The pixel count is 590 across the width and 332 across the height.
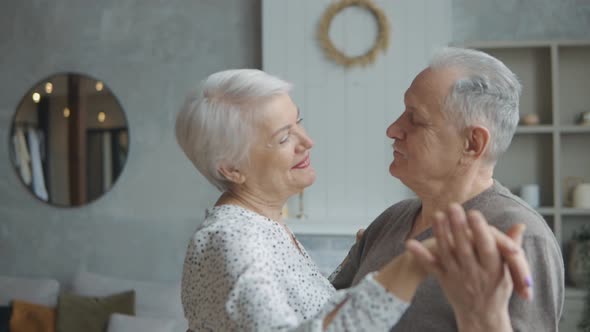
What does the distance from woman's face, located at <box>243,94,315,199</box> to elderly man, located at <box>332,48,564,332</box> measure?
0.86 feet

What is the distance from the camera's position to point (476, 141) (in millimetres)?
1749

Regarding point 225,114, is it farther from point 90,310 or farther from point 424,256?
point 90,310

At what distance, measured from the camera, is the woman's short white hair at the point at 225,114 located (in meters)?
1.74

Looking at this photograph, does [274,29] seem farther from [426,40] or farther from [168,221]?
[168,221]

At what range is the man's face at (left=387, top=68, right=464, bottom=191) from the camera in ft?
5.84

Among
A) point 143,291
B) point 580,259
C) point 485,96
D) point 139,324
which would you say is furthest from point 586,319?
point 485,96

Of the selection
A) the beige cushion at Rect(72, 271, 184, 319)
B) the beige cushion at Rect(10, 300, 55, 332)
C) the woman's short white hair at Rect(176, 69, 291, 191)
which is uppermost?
the woman's short white hair at Rect(176, 69, 291, 191)

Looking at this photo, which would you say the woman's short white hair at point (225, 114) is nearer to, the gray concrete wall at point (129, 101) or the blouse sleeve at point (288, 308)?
the blouse sleeve at point (288, 308)

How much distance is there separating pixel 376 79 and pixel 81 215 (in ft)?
7.99

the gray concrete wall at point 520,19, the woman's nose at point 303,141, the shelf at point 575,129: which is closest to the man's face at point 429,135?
the woman's nose at point 303,141

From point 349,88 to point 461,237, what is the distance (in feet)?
11.8

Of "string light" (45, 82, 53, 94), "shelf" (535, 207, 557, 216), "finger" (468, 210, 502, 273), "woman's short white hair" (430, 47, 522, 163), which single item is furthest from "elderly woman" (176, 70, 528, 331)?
"string light" (45, 82, 53, 94)

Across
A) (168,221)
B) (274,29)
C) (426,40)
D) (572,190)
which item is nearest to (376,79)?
(426,40)

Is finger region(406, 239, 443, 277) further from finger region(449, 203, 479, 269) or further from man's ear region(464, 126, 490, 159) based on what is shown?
man's ear region(464, 126, 490, 159)
